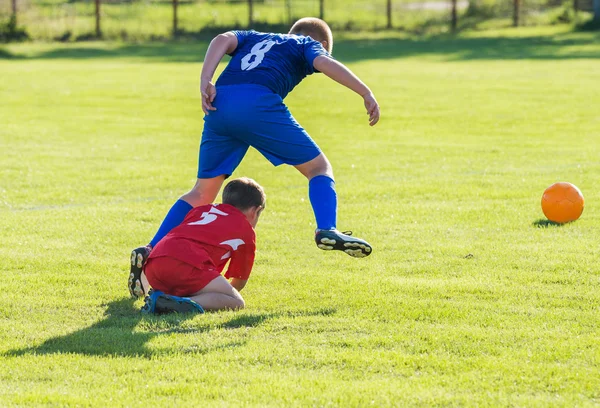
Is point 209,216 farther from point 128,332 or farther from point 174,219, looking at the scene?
point 128,332

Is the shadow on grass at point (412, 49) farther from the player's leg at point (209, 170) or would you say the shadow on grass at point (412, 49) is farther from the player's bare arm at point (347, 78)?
the player's bare arm at point (347, 78)

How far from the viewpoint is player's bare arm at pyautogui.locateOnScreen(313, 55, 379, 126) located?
5496 millimetres

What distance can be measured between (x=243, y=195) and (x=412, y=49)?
26.4 m

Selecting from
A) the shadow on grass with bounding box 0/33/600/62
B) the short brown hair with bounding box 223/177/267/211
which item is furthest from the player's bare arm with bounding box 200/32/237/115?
the shadow on grass with bounding box 0/33/600/62

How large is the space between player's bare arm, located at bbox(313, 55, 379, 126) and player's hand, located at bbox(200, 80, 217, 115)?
25.8 inches

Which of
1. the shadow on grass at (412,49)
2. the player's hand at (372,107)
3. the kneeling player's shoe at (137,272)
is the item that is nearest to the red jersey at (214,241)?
the kneeling player's shoe at (137,272)

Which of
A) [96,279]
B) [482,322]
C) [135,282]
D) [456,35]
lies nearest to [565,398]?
[482,322]

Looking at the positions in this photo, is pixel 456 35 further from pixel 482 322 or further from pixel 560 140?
pixel 482 322

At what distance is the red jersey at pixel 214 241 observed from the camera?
17.5 ft

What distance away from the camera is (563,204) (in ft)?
25.2

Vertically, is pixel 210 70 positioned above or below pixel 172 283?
above

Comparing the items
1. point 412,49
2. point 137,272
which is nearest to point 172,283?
point 137,272

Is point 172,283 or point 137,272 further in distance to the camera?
point 137,272

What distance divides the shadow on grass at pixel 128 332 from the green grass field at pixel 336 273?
2 cm
